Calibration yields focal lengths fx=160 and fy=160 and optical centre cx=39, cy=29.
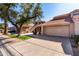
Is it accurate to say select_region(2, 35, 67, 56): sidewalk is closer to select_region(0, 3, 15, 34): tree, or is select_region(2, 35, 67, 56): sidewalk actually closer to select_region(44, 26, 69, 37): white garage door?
select_region(44, 26, 69, 37): white garage door

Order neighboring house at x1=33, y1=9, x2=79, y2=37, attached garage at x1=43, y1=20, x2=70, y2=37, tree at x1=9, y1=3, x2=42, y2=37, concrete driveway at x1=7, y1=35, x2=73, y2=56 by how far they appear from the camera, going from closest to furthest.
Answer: concrete driveway at x1=7, y1=35, x2=73, y2=56, neighboring house at x1=33, y1=9, x2=79, y2=37, attached garage at x1=43, y1=20, x2=70, y2=37, tree at x1=9, y1=3, x2=42, y2=37

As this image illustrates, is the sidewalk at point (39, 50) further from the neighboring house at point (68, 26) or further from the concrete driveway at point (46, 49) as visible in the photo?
the neighboring house at point (68, 26)

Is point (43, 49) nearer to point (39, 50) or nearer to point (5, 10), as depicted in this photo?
point (39, 50)

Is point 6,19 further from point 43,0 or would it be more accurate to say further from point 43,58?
point 43,58

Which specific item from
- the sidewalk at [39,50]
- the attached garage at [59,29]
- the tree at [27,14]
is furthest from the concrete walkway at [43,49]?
the tree at [27,14]

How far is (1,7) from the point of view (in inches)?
657

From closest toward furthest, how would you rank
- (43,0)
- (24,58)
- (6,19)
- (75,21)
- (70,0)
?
(24,58)
(70,0)
(43,0)
(75,21)
(6,19)

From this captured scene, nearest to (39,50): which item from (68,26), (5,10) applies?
(68,26)

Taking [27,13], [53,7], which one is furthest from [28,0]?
[27,13]

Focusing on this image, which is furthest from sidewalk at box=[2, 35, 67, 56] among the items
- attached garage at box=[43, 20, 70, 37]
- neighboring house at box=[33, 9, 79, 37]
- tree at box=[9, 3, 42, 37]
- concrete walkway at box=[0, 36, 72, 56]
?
tree at box=[9, 3, 42, 37]

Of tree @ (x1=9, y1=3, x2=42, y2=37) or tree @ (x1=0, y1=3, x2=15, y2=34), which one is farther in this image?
tree @ (x1=9, y1=3, x2=42, y2=37)

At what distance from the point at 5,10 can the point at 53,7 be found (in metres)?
6.66

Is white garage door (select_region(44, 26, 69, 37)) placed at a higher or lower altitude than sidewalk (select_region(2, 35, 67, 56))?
higher

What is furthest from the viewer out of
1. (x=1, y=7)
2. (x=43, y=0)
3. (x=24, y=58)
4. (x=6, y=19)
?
(x=6, y=19)
